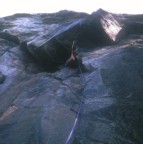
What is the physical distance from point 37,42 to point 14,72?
52.1 inches

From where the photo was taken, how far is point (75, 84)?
571cm

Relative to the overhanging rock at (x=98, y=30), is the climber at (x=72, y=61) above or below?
below

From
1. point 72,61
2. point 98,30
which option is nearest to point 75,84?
point 72,61

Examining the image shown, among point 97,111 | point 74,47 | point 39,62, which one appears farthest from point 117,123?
point 39,62

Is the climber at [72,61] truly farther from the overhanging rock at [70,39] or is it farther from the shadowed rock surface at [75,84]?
the overhanging rock at [70,39]

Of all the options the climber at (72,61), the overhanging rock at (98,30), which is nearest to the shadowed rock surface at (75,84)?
the overhanging rock at (98,30)

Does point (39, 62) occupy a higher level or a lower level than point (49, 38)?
lower

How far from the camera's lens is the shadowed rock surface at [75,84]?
4.06 m

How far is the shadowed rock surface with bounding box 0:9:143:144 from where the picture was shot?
4062 mm

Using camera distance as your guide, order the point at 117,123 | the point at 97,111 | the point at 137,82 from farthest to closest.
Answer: the point at 137,82
the point at 97,111
the point at 117,123

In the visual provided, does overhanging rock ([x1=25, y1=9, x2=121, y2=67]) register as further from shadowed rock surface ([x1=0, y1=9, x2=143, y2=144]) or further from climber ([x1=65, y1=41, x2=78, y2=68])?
climber ([x1=65, y1=41, x2=78, y2=68])

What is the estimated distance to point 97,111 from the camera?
4465 mm

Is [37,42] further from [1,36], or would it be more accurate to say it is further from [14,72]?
[1,36]

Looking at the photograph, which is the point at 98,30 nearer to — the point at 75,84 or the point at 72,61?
the point at 72,61
